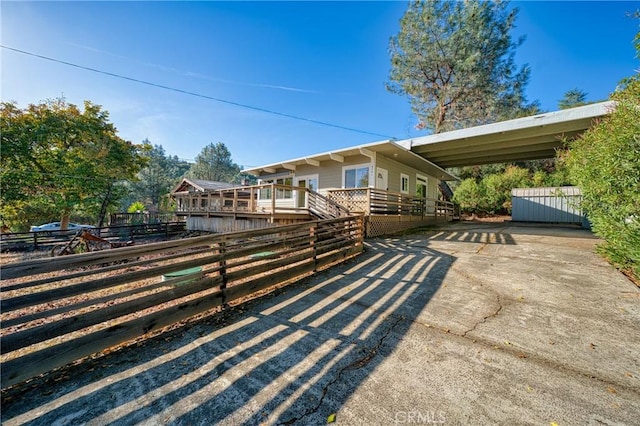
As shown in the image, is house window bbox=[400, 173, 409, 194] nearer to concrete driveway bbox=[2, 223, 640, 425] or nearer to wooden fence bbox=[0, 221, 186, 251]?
concrete driveway bbox=[2, 223, 640, 425]

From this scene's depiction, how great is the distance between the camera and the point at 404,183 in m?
13.6

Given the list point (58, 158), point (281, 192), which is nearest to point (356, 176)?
point (281, 192)

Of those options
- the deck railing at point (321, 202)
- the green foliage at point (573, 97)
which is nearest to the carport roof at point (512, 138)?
the deck railing at point (321, 202)

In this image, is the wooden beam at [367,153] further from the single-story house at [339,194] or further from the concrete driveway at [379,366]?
the concrete driveway at [379,366]

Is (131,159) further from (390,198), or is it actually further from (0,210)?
(390,198)

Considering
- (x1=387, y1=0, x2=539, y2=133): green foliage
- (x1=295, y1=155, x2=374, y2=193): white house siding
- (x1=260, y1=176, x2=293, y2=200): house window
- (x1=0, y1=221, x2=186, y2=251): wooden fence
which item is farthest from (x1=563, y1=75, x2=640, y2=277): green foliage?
(x1=0, y1=221, x2=186, y2=251): wooden fence

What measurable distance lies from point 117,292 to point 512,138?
13441 millimetres

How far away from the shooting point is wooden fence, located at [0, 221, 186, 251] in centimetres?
1064

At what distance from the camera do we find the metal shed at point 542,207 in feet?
45.4

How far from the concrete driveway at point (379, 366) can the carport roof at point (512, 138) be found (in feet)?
22.2

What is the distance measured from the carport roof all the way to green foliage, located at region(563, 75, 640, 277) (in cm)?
301

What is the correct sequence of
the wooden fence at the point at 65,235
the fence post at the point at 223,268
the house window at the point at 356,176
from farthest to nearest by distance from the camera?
the house window at the point at 356,176 → the wooden fence at the point at 65,235 → the fence post at the point at 223,268

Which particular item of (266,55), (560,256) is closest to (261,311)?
(560,256)

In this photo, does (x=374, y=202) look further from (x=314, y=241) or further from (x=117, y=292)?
(x=117, y=292)
